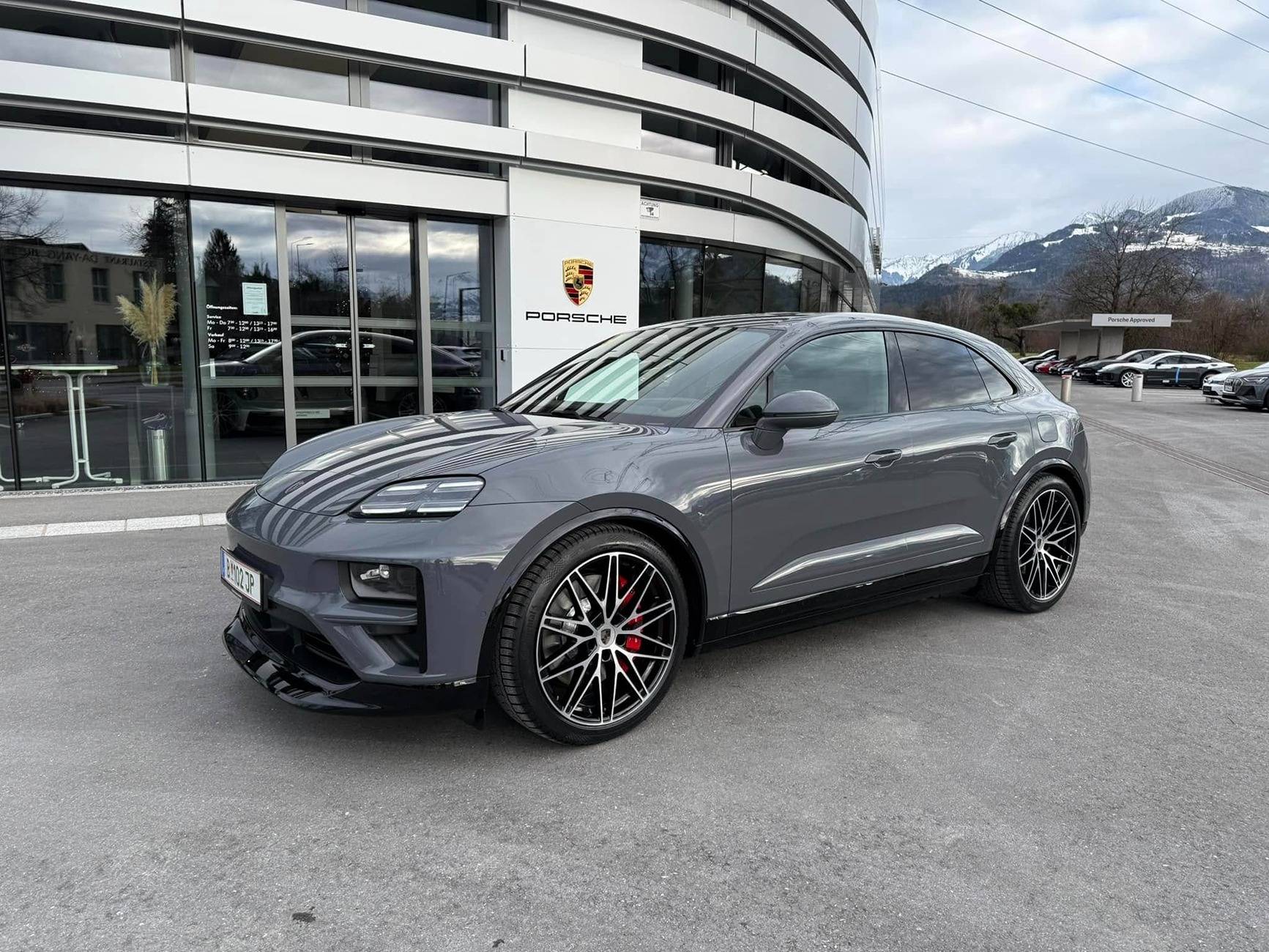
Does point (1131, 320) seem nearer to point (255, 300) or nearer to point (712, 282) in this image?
point (712, 282)

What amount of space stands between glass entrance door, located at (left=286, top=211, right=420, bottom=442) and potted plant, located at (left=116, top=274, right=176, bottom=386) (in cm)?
125

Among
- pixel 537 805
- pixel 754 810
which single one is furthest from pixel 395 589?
pixel 754 810

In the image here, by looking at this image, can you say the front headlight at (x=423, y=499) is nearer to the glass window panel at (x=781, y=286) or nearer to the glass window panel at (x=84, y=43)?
the glass window panel at (x=84, y=43)

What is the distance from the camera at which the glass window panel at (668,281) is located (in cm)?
1274

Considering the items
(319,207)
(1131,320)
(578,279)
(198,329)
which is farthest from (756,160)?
(1131,320)

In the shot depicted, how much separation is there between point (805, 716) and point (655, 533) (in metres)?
1.01

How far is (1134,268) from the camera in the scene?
6788 centimetres

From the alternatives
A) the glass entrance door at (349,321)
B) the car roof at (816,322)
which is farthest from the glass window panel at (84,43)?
the car roof at (816,322)

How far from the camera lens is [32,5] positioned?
807cm

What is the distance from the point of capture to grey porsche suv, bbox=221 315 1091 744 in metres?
2.85

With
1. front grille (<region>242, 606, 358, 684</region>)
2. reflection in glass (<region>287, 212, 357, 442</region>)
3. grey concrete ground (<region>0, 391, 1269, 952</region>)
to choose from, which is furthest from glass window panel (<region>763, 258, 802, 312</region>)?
front grille (<region>242, 606, 358, 684</region>)

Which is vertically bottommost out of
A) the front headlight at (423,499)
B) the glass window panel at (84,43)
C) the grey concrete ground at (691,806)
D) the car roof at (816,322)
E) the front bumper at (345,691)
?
the grey concrete ground at (691,806)

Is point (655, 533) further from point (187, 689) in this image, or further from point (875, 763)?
point (187, 689)

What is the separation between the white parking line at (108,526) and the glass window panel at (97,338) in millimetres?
2342
